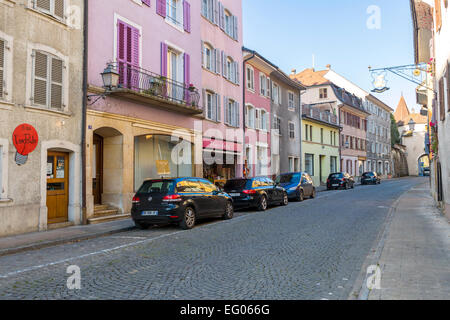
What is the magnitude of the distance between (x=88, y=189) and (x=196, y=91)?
7693 millimetres

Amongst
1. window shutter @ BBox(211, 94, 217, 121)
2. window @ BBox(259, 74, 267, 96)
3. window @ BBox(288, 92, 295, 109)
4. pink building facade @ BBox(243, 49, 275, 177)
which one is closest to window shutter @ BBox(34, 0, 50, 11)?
window shutter @ BBox(211, 94, 217, 121)

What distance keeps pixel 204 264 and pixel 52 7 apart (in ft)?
31.7

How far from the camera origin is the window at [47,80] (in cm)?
1149

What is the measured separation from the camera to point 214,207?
42.2ft

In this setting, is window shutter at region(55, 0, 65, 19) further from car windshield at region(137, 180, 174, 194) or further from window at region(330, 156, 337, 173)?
window at region(330, 156, 337, 173)

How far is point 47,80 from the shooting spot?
38.8ft

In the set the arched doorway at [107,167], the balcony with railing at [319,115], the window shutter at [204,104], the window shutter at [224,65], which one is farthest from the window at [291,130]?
the arched doorway at [107,167]

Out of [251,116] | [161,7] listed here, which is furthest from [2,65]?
[251,116]

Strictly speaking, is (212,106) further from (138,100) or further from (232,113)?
(138,100)

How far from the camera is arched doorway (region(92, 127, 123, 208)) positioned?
14.8 m

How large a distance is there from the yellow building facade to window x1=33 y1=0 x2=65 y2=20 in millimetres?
26745
